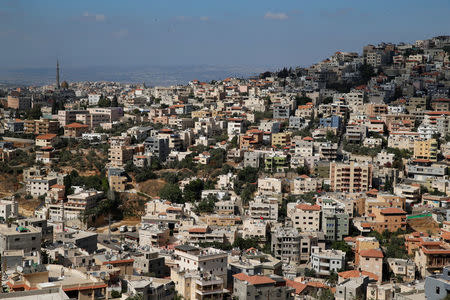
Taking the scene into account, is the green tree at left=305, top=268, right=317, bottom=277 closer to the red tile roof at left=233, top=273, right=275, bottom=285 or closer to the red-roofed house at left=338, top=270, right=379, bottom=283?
the red-roofed house at left=338, top=270, right=379, bottom=283

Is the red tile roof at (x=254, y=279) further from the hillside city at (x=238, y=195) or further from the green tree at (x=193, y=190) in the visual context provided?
the green tree at (x=193, y=190)

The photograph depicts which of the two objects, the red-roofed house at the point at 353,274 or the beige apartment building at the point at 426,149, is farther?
the beige apartment building at the point at 426,149

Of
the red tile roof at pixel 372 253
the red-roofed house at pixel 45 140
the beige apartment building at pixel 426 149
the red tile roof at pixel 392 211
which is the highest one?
the beige apartment building at pixel 426 149

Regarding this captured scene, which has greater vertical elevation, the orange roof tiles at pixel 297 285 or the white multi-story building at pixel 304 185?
the white multi-story building at pixel 304 185

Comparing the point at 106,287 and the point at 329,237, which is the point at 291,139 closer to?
the point at 329,237

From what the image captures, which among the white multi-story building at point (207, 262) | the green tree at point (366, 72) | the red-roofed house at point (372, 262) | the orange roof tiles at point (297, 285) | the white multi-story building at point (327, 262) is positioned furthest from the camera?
the green tree at point (366, 72)

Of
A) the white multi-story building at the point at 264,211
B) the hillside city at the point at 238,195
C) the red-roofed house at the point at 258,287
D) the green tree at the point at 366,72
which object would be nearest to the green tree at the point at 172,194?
the hillside city at the point at 238,195

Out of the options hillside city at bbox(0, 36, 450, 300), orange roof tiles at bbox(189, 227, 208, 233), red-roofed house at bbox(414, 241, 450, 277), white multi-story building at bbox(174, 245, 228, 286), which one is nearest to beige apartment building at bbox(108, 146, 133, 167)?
hillside city at bbox(0, 36, 450, 300)
